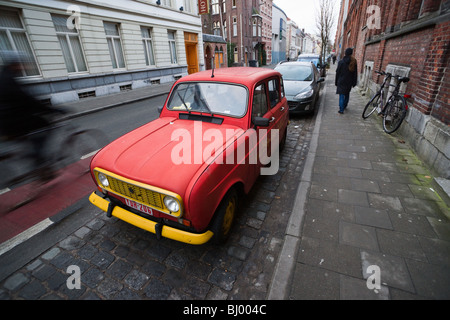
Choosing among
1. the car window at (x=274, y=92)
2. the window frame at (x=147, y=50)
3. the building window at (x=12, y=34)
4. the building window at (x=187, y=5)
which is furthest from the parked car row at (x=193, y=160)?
the building window at (x=187, y=5)

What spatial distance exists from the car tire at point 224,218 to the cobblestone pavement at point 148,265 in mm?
205

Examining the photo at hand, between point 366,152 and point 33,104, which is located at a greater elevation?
point 33,104

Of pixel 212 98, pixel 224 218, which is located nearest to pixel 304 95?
pixel 212 98

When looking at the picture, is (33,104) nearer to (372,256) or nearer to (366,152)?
(372,256)

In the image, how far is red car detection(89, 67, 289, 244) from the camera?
2.13m

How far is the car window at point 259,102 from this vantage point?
10.6 feet

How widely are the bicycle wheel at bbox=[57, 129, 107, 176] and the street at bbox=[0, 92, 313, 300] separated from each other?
4.27ft

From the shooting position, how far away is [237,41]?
119 ft

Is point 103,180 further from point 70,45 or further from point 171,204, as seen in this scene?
point 70,45

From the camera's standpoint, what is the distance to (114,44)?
1411cm

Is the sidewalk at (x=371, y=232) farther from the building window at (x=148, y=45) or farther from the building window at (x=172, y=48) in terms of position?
the building window at (x=172, y=48)
